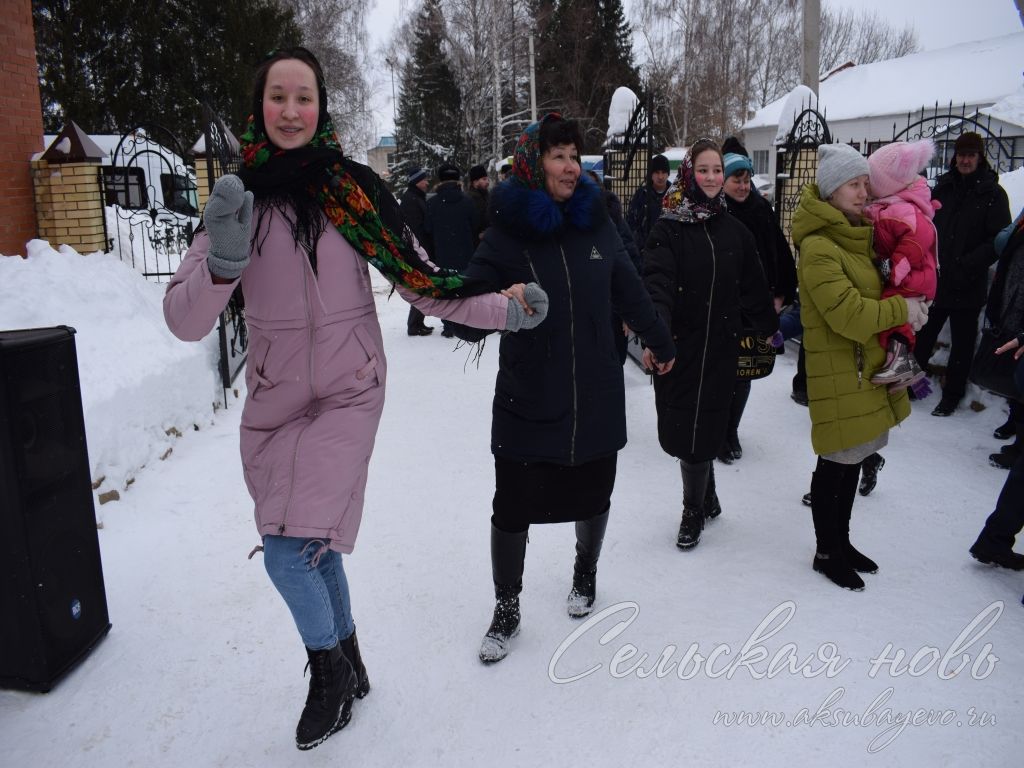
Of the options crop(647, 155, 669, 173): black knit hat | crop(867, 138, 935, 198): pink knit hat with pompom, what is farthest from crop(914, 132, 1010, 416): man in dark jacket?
crop(867, 138, 935, 198): pink knit hat with pompom

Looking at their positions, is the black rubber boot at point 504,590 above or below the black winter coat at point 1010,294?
below

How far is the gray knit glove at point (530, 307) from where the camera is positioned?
2545 millimetres

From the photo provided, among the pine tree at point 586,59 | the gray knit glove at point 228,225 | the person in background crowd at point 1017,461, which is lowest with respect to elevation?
the person in background crowd at point 1017,461

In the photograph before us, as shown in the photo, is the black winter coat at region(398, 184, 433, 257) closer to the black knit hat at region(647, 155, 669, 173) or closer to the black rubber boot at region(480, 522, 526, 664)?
the black knit hat at region(647, 155, 669, 173)

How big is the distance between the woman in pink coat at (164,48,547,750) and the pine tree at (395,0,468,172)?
29.7 meters

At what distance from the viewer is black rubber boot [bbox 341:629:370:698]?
8.91ft

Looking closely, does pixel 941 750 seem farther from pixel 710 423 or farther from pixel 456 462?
pixel 456 462

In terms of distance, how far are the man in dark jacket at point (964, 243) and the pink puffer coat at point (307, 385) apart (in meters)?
5.17

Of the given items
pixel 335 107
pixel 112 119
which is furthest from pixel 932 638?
pixel 335 107

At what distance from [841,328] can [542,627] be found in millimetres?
1770

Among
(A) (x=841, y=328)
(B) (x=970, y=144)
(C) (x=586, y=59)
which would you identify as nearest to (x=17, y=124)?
(A) (x=841, y=328)

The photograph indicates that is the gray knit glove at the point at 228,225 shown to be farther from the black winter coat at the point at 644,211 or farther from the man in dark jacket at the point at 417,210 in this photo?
the man in dark jacket at the point at 417,210

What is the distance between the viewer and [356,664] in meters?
2.75

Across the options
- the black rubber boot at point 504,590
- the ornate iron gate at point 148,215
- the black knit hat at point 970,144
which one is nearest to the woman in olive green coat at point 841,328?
the black rubber boot at point 504,590
